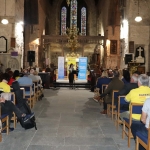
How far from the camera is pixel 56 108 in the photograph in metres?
8.59

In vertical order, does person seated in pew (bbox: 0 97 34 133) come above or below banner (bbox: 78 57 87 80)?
below

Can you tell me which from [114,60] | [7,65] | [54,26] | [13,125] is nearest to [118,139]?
[13,125]

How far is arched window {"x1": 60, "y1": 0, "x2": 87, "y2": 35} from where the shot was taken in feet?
98.2

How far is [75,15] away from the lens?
98.8 feet

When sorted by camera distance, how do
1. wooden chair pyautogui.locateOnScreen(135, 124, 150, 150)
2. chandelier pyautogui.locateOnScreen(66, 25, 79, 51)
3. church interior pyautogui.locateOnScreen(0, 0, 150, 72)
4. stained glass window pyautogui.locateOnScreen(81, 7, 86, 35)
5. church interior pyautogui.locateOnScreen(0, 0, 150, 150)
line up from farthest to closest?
stained glass window pyautogui.locateOnScreen(81, 7, 86, 35)
chandelier pyautogui.locateOnScreen(66, 25, 79, 51)
church interior pyautogui.locateOnScreen(0, 0, 150, 72)
church interior pyautogui.locateOnScreen(0, 0, 150, 150)
wooden chair pyautogui.locateOnScreen(135, 124, 150, 150)

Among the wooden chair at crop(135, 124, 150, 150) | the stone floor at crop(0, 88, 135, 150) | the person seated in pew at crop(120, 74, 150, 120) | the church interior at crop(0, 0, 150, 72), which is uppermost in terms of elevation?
the church interior at crop(0, 0, 150, 72)

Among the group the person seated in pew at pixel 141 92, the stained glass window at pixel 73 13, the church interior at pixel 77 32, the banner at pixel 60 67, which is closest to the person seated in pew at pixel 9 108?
the person seated in pew at pixel 141 92

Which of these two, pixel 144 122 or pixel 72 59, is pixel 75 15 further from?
pixel 144 122


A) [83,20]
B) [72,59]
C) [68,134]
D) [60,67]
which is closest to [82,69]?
[60,67]

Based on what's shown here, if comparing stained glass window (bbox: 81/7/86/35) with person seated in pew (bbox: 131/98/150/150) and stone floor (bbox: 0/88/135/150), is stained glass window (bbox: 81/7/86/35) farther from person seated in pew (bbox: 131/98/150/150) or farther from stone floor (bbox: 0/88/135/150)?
person seated in pew (bbox: 131/98/150/150)

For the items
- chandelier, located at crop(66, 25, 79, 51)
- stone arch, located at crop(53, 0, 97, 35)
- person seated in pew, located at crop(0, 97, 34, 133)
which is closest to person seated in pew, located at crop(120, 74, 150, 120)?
person seated in pew, located at crop(0, 97, 34, 133)

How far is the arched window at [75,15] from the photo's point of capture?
2994 cm

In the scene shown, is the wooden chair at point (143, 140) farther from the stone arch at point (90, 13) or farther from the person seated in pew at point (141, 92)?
the stone arch at point (90, 13)

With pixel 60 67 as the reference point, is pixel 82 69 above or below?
below
